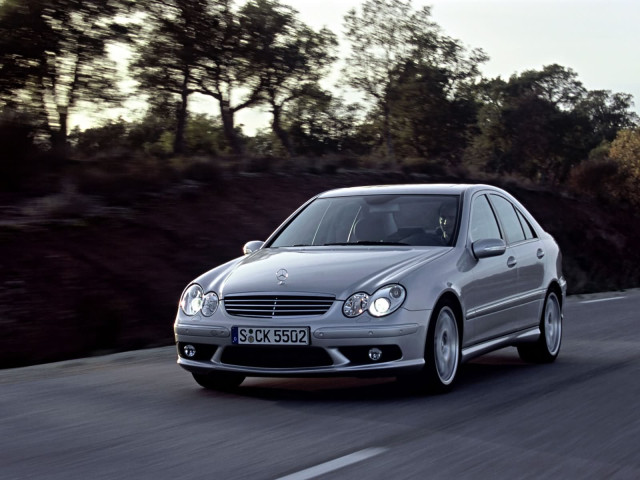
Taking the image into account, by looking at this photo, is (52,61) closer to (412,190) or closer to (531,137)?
(412,190)

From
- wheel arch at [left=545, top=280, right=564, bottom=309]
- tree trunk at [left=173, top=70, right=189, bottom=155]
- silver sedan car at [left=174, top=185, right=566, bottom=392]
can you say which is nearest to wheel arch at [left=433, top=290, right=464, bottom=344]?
silver sedan car at [left=174, top=185, right=566, bottom=392]

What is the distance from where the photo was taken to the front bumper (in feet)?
23.3

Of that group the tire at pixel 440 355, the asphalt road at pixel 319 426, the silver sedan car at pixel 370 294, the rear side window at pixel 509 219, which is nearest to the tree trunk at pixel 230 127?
the rear side window at pixel 509 219

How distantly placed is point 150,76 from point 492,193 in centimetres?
1674

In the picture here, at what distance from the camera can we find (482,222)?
29.2 ft

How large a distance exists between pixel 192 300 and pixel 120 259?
8.54m

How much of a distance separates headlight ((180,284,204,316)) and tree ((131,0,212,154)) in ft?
54.1

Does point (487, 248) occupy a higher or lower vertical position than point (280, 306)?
higher

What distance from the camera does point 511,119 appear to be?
69875 mm

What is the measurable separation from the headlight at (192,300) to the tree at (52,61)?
12.5 meters

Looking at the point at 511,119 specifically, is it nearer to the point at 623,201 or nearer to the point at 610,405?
the point at 623,201

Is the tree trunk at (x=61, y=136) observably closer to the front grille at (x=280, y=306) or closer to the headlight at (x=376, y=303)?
the front grille at (x=280, y=306)

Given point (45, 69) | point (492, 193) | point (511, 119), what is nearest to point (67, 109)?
point (45, 69)

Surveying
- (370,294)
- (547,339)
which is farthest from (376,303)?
(547,339)
